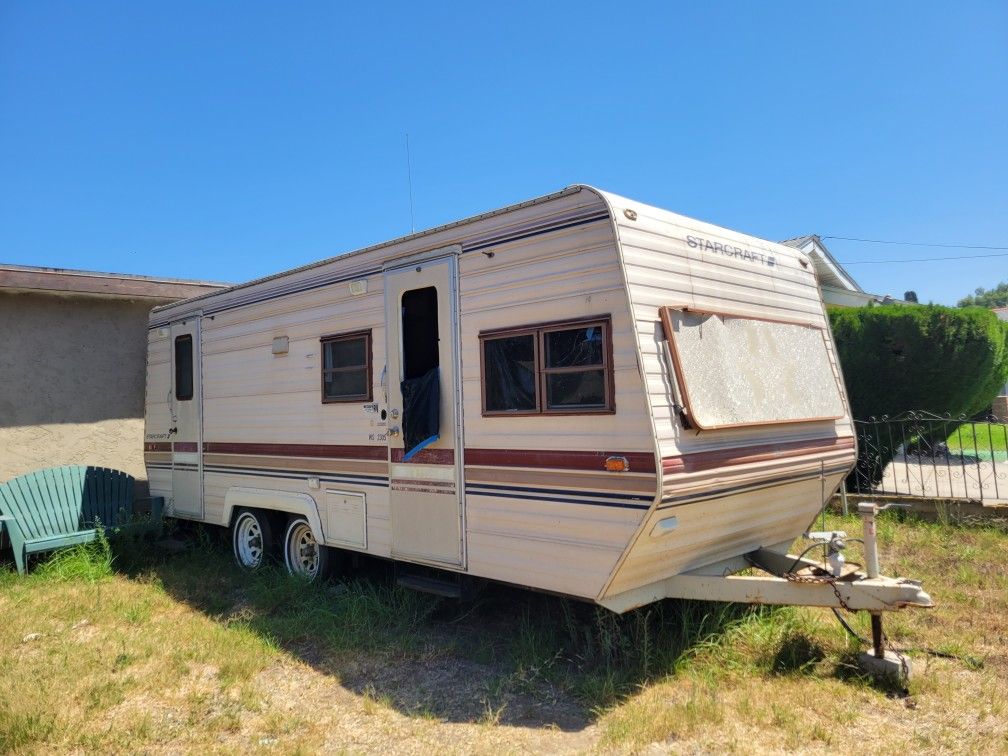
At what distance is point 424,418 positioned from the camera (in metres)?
5.00

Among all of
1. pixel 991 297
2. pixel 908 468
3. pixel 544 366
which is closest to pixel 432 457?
pixel 544 366

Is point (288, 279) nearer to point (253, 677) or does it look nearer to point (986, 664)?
point (253, 677)

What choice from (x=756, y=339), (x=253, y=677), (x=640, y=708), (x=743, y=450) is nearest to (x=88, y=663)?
(x=253, y=677)

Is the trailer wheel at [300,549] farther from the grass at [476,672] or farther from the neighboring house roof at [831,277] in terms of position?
the neighboring house roof at [831,277]

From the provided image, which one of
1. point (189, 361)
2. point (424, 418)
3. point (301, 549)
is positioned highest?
point (189, 361)

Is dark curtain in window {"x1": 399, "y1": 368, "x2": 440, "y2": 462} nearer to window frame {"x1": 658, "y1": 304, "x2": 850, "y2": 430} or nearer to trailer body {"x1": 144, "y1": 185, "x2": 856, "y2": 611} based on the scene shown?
trailer body {"x1": 144, "y1": 185, "x2": 856, "y2": 611}

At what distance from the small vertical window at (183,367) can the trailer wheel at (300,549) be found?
205 cm

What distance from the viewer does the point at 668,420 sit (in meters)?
3.92

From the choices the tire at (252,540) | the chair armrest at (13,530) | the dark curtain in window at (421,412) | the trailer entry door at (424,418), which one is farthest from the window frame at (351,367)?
the chair armrest at (13,530)

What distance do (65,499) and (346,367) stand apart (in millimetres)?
3785

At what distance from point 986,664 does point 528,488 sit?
292 cm

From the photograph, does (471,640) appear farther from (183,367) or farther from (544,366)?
(183,367)

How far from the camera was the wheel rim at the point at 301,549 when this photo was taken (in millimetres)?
6496

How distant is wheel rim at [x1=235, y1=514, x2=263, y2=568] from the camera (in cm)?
699
